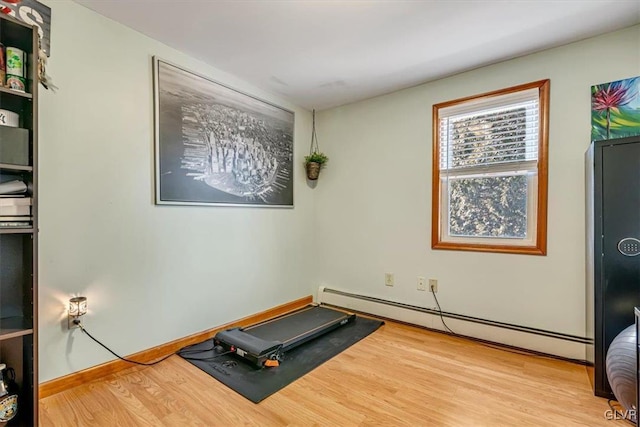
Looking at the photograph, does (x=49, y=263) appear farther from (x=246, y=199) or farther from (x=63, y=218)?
(x=246, y=199)

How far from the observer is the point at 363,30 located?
1.94 meters

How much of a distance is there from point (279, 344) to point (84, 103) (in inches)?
76.0

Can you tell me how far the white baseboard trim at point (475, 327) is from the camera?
2068 mm

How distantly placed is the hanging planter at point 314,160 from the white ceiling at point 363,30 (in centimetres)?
92

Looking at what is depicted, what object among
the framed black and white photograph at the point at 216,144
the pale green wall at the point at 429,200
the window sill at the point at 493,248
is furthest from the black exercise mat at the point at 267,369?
the framed black and white photograph at the point at 216,144

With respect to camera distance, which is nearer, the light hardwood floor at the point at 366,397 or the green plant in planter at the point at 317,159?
the light hardwood floor at the point at 366,397

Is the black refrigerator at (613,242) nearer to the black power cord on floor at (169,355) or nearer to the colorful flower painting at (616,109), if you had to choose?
the colorful flower painting at (616,109)

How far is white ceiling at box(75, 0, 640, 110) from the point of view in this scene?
1717 millimetres

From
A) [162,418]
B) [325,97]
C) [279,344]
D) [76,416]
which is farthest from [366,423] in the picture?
[325,97]

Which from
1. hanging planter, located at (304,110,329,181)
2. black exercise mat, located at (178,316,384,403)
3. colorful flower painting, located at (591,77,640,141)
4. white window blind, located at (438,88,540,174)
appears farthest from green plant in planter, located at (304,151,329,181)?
colorful flower painting, located at (591,77,640,141)

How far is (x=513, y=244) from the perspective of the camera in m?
2.29

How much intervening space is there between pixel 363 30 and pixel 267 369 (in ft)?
7.43

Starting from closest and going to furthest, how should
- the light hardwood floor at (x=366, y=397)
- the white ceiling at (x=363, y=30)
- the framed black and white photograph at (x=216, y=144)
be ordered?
the light hardwood floor at (x=366, y=397)
the white ceiling at (x=363, y=30)
the framed black and white photograph at (x=216, y=144)

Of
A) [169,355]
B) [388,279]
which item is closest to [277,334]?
[169,355]
